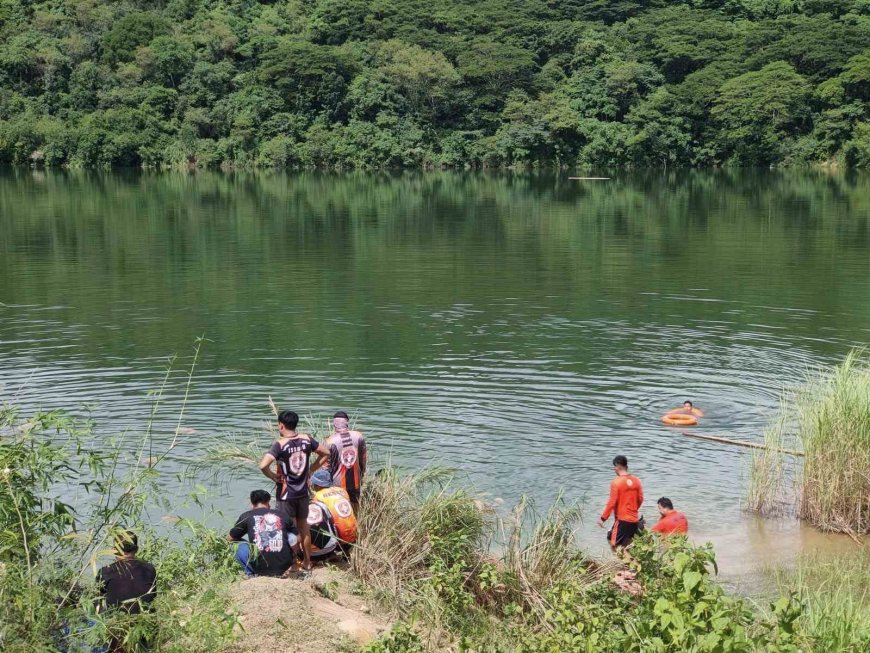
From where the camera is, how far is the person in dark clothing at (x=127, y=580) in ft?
26.5

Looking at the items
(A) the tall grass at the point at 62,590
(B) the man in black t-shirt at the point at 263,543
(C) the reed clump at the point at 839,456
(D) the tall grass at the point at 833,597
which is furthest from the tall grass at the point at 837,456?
(A) the tall grass at the point at 62,590

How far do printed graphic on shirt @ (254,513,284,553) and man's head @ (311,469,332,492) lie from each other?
122 cm

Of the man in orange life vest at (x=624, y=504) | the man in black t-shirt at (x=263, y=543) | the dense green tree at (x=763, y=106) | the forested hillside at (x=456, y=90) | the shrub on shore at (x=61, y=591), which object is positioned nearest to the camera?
the shrub on shore at (x=61, y=591)

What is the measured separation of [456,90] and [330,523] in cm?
9557

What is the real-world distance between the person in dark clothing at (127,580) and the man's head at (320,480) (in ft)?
10.2

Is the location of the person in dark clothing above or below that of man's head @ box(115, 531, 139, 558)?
below

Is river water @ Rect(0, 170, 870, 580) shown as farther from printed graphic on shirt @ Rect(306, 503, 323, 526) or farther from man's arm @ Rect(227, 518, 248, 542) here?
printed graphic on shirt @ Rect(306, 503, 323, 526)

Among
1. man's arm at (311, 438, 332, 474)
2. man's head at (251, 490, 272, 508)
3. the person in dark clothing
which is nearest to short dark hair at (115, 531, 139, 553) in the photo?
the person in dark clothing

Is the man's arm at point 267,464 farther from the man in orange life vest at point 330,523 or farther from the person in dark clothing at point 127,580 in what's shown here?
the person in dark clothing at point 127,580

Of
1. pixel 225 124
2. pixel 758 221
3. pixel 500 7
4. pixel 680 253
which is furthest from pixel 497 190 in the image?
pixel 500 7

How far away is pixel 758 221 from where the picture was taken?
50.1 m

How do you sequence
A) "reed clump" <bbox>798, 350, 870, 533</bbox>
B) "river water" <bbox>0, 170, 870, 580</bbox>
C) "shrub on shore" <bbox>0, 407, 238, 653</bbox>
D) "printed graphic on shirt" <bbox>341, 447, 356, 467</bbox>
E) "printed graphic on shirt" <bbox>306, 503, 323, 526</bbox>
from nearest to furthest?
"shrub on shore" <bbox>0, 407, 238, 653</bbox> → "printed graphic on shirt" <bbox>306, 503, 323, 526</bbox> → "printed graphic on shirt" <bbox>341, 447, 356, 467</bbox> → "reed clump" <bbox>798, 350, 870, 533</bbox> → "river water" <bbox>0, 170, 870, 580</bbox>

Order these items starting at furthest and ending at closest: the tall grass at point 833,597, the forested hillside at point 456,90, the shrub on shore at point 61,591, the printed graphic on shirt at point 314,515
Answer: the forested hillside at point 456,90 → the printed graphic on shirt at point 314,515 → the shrub on shore at point 61,591 → the tall grass at point 833,597

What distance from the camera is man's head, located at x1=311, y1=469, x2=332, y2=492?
11.2 metres
